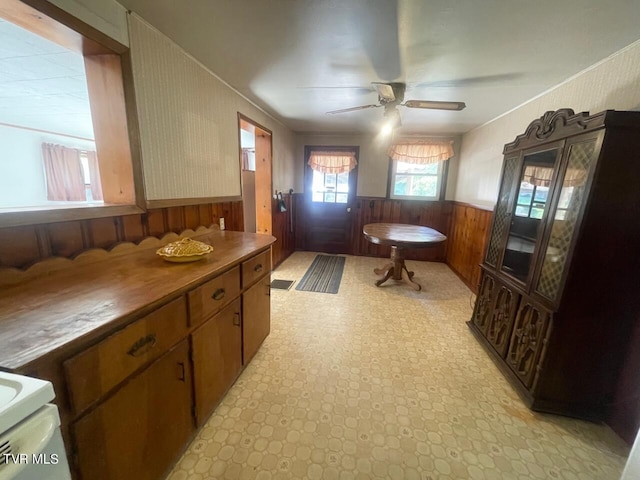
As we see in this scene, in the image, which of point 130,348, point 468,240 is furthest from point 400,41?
point 468,240

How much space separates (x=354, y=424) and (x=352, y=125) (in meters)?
3.79

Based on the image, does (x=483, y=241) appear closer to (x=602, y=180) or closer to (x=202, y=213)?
(x=602, y=180)

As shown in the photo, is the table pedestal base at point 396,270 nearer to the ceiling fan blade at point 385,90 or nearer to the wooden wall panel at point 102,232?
the ceiling fan blade at point 385,90

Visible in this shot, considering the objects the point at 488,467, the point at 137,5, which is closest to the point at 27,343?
the point at 137,5

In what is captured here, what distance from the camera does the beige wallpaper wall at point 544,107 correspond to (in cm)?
159

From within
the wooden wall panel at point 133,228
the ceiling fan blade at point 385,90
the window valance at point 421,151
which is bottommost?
the wooden wall panel at point 133,228

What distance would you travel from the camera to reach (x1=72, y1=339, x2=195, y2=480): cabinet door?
798 mm

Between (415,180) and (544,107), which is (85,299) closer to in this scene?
(544,107)

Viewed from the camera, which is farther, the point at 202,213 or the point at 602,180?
the point at 202,213

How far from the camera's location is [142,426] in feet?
3.23

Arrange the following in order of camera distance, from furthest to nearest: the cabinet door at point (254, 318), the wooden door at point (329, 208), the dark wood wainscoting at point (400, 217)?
the wooden door at point (329, 208) < the dark wood wainscoting at point (400, 217) < the cabinet door at point (254, 318)

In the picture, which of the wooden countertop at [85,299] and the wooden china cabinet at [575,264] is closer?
the wooden countertop at [85,299]

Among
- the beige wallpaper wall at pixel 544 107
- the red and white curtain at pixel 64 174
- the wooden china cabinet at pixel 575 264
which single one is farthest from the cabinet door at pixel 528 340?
the red and white curtain at pixel 64 174

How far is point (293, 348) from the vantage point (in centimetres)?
210
